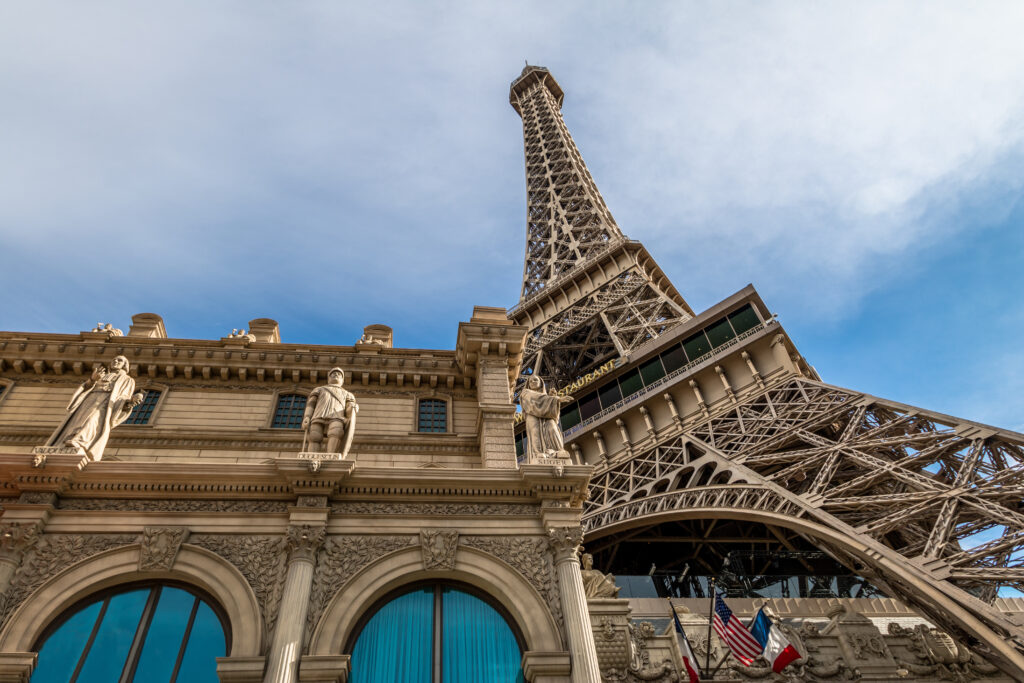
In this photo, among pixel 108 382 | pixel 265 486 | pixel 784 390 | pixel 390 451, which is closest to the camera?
pixel 265 486

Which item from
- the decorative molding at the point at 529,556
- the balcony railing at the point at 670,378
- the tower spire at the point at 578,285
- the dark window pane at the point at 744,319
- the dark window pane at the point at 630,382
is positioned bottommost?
the decorative molding at the point at 529,556

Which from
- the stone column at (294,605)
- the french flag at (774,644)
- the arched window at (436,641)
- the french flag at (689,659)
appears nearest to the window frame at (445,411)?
the stone column at (294,605)

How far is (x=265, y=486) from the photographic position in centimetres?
1328

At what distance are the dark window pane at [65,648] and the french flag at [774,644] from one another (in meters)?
13.6

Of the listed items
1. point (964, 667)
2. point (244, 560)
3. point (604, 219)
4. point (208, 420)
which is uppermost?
point (604, 219)

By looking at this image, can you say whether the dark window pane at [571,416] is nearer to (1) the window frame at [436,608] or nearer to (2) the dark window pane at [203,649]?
(1) the window frame at [436,608]

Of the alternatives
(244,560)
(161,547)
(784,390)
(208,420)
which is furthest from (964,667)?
(208,420)

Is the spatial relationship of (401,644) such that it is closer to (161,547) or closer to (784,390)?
(161,547)

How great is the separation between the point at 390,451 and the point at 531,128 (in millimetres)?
79517

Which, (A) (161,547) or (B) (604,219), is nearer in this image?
(A) (161,547)

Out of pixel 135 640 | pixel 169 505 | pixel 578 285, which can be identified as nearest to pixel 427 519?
pixel 169 505

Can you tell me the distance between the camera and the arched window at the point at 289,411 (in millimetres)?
17500

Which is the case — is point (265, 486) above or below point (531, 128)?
below

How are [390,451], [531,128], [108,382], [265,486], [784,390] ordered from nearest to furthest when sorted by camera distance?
[265,486], [108,382], [390,451], [784,390], [531,128]
